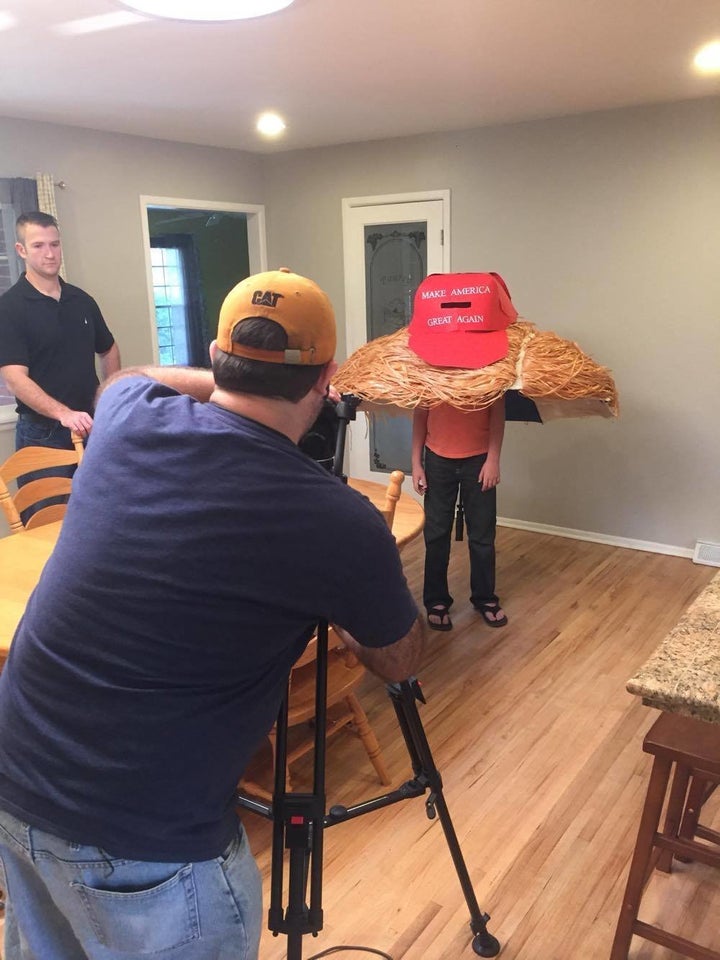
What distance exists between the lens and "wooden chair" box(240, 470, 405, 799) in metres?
1.96

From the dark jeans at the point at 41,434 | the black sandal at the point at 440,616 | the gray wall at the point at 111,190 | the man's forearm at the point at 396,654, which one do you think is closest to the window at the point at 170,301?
the gray wall at the point at 111,190

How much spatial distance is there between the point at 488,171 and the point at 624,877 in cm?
355

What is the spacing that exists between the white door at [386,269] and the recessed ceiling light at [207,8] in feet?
7.48

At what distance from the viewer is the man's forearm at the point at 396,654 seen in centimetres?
103

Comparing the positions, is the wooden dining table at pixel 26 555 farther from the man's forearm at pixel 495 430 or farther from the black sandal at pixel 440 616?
the black sandal at pixel 440 616

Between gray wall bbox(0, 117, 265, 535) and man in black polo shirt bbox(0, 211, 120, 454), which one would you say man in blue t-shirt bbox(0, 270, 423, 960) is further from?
gray wall bbox(0, 117, 265, 535)

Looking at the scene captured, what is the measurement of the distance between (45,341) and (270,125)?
5.54ft

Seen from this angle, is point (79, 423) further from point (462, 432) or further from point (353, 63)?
point (353, 63)

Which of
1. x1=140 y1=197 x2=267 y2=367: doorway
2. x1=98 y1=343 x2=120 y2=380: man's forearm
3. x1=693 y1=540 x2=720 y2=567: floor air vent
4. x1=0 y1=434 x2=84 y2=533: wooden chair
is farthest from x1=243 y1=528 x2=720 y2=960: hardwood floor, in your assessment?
x1=140 y1=197 x2=267 y2=367: doorway

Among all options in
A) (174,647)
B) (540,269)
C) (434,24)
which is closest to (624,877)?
(174,647)

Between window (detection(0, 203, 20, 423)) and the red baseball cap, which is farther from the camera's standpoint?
window (detection(0, 203, 20, 423))

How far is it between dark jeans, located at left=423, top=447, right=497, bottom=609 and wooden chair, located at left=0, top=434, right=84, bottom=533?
1.42 metres

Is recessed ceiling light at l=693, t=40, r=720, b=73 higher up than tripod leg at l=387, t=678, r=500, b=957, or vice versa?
recessed ceiling light at l=693, t=40, r=720, b=73

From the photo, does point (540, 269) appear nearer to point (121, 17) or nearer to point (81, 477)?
point (121, 17)
